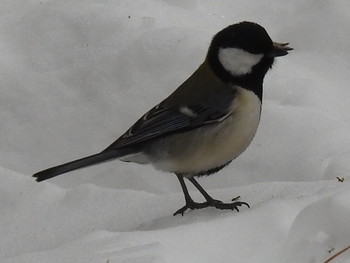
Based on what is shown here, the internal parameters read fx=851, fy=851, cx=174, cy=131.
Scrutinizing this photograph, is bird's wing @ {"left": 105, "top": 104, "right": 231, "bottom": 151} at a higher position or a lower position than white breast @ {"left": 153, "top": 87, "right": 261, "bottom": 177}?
higher

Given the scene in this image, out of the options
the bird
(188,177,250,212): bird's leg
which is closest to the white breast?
the bird

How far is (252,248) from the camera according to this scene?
9.04ft

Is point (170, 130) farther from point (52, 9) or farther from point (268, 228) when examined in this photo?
point (52, 9)

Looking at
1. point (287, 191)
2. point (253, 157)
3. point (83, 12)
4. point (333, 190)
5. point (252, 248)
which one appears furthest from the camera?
point (83, 12)

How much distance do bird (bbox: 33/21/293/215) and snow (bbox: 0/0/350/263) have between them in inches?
8.0

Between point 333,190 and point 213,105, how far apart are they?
606 millimetres

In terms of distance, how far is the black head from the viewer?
133 inches

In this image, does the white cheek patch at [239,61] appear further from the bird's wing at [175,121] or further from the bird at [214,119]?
the bird's wing at [175,121]

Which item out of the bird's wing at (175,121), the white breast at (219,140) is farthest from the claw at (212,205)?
the bird's wing at (175,121)

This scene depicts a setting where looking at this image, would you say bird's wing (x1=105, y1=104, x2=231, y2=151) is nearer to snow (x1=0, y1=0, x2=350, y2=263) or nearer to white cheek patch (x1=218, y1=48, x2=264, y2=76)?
white cheek patch (x1=218, y1=48, x2=264, y2=76)

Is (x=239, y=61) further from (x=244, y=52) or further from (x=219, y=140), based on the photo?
(x=219, y=140)

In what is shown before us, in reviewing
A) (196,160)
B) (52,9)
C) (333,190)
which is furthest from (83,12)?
(333,190)

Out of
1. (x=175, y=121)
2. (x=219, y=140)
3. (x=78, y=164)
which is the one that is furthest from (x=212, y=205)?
(x=78, y=164)

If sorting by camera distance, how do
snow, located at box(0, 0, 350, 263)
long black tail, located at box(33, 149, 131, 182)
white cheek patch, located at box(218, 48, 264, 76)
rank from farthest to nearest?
1. white cheek patch, located at box(218, 48, 264, 76)
2. long black tail, located at box(33, 149, 131, 182)
3. snow, located at box(0, 0, 350, 263)
